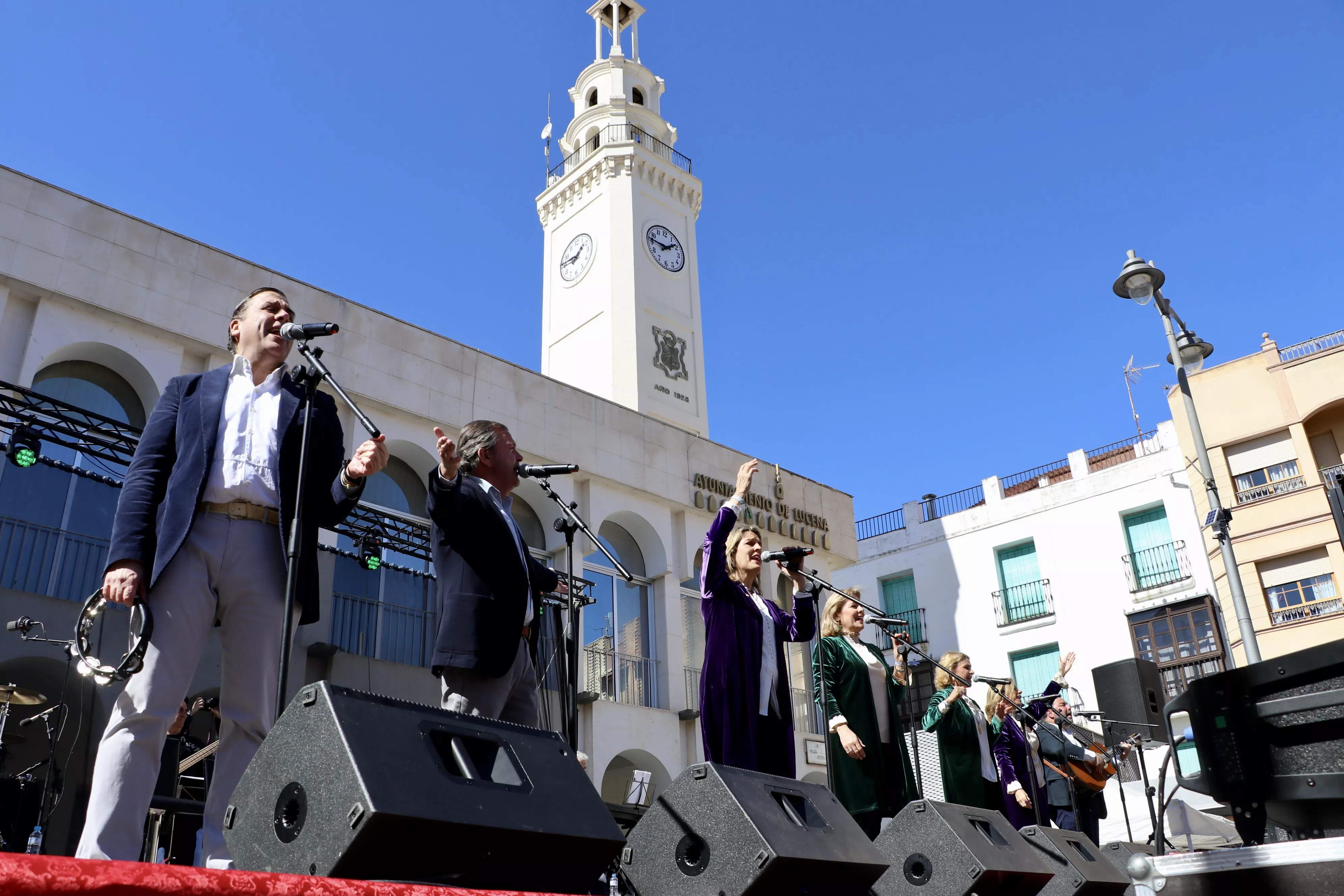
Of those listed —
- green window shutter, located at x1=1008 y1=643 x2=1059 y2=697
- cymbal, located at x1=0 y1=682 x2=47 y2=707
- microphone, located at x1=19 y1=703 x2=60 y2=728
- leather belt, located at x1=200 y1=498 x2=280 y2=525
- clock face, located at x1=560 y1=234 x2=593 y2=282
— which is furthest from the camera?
clock face, located at x1=560 y1=234 x2=593 y2=282

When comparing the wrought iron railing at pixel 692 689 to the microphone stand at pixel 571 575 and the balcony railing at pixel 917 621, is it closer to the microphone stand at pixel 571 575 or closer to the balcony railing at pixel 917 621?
the microphone stand at pixel 571 575

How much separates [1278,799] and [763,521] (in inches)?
572

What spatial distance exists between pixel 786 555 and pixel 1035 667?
876 inches

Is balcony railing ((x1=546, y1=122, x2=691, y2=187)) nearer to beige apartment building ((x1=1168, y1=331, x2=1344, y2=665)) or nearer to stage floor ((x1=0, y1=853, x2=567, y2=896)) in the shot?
beige apartment building ((x1=1168, y1=331, x2=1344, y2=665))

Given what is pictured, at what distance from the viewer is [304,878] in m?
1.63

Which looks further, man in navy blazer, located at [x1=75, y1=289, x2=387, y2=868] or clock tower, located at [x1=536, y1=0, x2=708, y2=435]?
clock tower, located at [x1=536, y1=0, x2=708, y2=435]

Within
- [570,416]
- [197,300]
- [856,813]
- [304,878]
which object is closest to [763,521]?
[570,416]

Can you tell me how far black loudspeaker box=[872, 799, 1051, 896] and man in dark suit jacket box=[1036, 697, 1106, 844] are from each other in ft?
12.5

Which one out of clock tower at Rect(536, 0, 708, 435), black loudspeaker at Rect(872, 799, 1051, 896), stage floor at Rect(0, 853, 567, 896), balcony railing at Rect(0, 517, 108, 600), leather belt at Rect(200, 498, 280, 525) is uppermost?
clock tower at Rect(536, 0, 708, 435)

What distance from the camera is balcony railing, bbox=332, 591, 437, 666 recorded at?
12.4m

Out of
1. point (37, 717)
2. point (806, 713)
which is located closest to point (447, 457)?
point (37, 717)

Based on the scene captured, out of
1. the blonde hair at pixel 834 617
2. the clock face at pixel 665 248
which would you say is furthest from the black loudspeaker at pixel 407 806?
the clock face at pixel 665 248

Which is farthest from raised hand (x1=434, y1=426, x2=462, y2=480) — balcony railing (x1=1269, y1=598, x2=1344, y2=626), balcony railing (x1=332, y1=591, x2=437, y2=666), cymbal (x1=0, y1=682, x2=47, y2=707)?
balcony railing (x1=1269, y1=598, x2=1344, y2=626)

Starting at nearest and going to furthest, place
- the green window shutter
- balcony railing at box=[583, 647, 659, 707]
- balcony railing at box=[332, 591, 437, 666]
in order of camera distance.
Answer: balcony railing at box=[332, 591, 437, 666], balcony railing at box=[583, 647, 659, 707], the green window shutter
